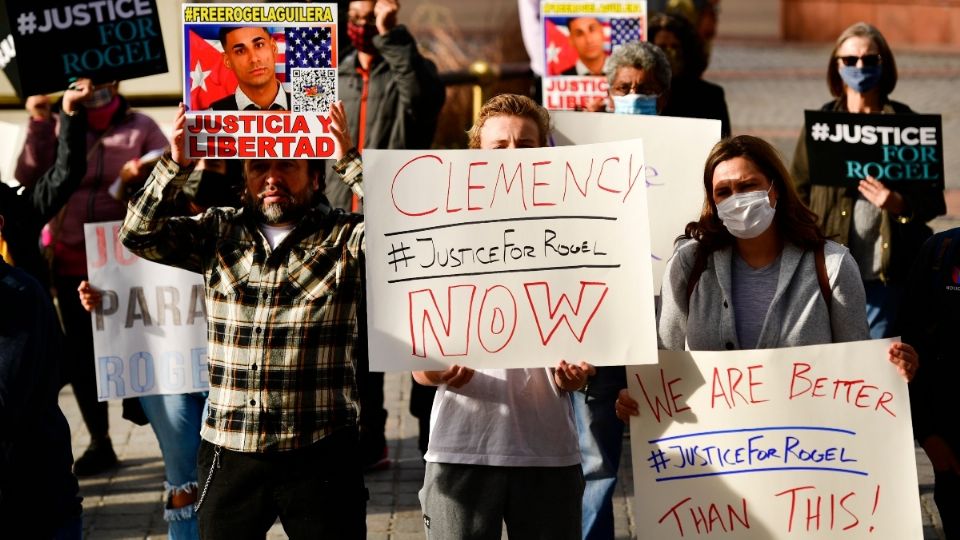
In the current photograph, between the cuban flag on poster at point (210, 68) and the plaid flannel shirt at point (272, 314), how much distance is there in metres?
0.29

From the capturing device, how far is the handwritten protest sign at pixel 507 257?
4.07 meters

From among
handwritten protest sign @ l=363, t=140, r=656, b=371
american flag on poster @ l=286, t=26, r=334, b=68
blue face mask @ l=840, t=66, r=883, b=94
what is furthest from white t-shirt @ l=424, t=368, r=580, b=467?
blue face mask @ l=840, t=66, r=883, b=94

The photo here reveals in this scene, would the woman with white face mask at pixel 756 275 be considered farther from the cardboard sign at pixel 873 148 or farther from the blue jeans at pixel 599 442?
the cardboard sign at pixel 873 148

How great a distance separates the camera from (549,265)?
4.11 meters

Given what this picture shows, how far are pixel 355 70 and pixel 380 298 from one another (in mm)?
3680

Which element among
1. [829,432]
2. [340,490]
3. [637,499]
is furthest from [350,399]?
[829,432]

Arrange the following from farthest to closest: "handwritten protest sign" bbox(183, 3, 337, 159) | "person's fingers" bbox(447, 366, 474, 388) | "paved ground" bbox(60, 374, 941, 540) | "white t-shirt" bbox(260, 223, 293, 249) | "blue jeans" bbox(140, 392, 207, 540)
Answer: "paved ground" bbox(60, 374, 941, 540) → "blue jeans" bbox(140, 392, 207, 540) → "handwritten protest sign" bbox(183, 3, 337, 159) → "white t-shirt" bbox(260, 223, 293, 249) → "person's fingers" bbox(447, 366, 474, 388)

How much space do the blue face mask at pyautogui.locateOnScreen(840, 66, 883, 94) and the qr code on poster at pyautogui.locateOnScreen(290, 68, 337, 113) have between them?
2.97 m

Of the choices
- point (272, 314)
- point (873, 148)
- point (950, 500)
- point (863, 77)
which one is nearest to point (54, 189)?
point (272, 314)

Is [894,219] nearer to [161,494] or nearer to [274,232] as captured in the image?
[274,232]

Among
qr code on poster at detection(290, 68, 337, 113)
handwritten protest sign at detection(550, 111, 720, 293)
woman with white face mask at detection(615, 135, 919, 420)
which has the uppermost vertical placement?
qr code on poster at detection(290, 68, 337, 113)

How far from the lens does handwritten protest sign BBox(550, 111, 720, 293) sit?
554 cm

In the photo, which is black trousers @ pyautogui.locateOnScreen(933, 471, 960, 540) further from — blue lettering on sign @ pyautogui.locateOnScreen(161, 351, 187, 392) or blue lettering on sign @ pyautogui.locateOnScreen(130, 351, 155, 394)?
blue lettering on sign @ pyautogui.locateOnScreen(130, 351, 155, 394)

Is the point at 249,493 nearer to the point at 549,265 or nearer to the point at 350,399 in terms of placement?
the point at 350,399
